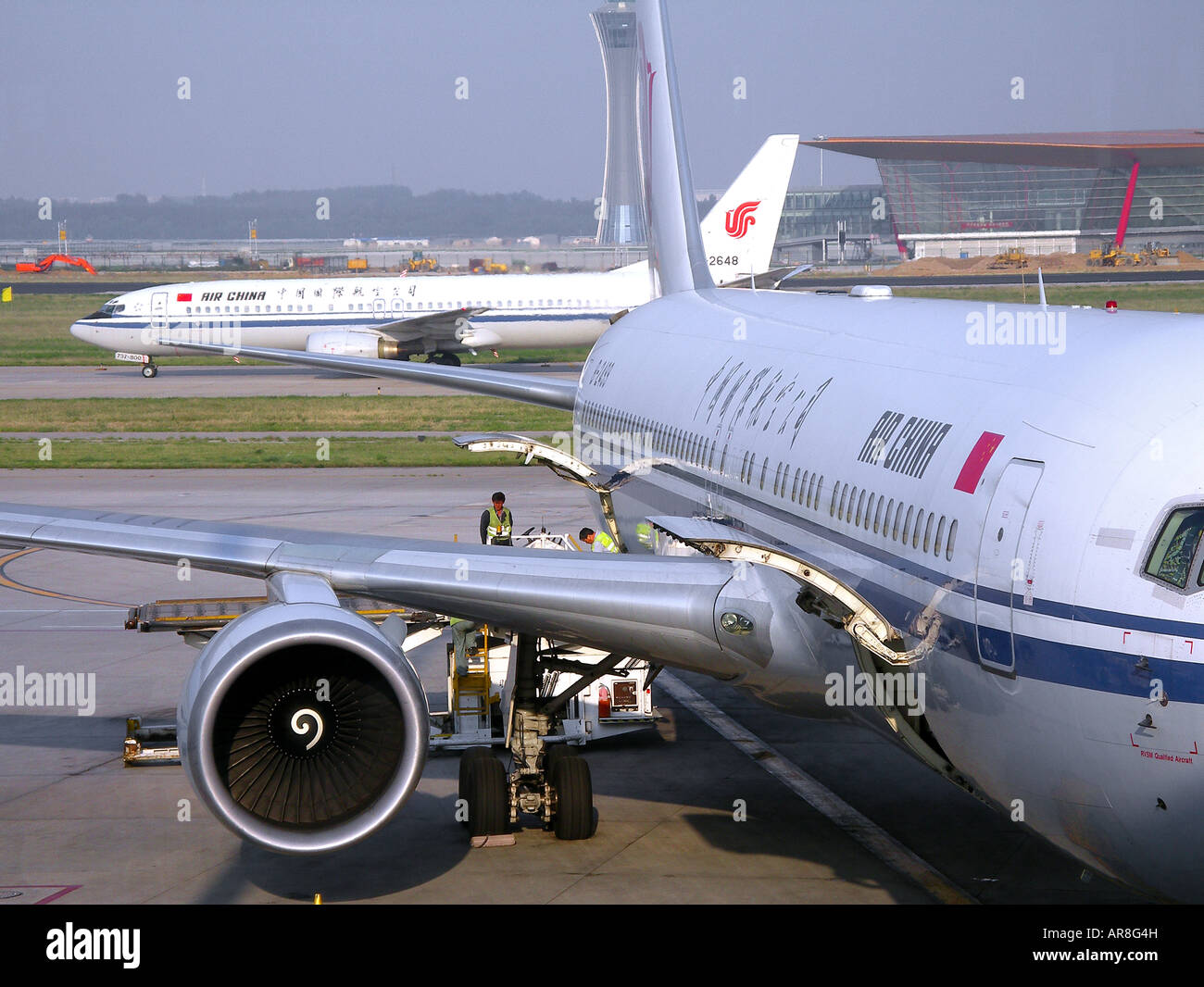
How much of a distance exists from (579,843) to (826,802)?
260 cm

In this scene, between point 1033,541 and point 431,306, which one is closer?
point 1033,541

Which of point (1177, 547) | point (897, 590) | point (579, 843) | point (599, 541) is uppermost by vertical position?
point (1177, 547)

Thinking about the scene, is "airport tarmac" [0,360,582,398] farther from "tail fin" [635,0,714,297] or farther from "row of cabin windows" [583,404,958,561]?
"row of cabin windows" [583,404,958,561]

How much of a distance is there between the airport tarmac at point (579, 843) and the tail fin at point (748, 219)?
1263 inches

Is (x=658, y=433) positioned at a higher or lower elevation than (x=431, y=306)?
lower

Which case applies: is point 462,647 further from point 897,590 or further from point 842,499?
point 897,590

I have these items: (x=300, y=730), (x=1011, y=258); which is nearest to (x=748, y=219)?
(x=300, y=730)

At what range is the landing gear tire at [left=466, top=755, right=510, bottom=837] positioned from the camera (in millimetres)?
12625

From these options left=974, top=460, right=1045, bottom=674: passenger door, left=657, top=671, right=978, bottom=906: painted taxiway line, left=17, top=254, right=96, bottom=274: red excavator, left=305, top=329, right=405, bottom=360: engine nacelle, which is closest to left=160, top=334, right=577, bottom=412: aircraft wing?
left=657, top=671, right=978, bottom=906: painted taxiway line

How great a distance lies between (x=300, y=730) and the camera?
29.9 feet

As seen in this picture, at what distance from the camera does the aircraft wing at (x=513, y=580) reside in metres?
10.1

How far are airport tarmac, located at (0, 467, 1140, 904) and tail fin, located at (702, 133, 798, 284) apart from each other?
32.1 metres

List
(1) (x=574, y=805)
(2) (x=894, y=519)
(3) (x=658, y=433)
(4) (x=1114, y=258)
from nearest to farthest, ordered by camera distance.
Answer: (2) (x=894, y=519), (1) (x=574, y=805), (3) (x=658, y=433), (4) (x=1114, y=258)
